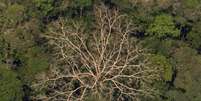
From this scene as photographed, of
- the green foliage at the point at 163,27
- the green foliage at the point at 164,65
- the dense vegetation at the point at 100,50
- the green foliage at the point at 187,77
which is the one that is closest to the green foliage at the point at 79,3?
the dense vegetation at the point at 100,50

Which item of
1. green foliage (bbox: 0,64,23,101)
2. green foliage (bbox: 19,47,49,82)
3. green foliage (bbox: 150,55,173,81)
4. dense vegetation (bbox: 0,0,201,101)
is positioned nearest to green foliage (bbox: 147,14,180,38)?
dense vegetation (bbox: 0,0,201,101)

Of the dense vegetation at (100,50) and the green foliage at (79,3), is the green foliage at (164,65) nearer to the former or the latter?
the dense vegetation at (100,50)

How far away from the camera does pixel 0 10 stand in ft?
186

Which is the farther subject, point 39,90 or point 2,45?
point 2,45

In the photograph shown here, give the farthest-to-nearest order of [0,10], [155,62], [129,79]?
[0,10] → [155,62] → [129,79]

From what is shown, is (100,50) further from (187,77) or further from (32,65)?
(187,77)

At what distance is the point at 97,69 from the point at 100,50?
307 centimetres

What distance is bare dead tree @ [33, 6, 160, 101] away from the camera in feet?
158

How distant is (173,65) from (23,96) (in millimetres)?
14533

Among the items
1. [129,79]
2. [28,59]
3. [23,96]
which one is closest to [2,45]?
[28,59]

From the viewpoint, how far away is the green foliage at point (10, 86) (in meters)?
47.7

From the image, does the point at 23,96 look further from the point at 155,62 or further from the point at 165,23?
the point at 165,23

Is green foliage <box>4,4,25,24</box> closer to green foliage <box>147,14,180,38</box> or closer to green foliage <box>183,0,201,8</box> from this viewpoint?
green foliage <box>147,14,180,38</box>

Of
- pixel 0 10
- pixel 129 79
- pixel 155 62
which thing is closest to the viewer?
pixel 129 79
